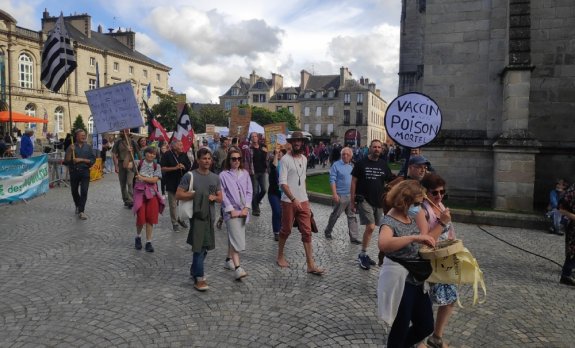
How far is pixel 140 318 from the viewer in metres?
4.55

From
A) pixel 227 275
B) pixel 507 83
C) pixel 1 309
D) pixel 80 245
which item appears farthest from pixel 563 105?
pixel 1 309

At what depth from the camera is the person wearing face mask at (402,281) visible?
3352mm

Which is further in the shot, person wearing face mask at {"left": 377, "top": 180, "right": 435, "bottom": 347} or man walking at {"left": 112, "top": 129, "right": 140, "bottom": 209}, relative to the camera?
man walking at {"left": 112, "top": 129, "right": 140, "bottom": 209}

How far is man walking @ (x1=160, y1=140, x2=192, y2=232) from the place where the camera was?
912 cm

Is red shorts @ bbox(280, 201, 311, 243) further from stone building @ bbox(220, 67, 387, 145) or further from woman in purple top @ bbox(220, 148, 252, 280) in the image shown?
stone building @ bbox(220, 67, 387, 145)

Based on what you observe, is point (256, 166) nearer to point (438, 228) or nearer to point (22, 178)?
point (22, 178)

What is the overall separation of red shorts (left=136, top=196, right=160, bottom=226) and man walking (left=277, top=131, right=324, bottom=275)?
2.23 m

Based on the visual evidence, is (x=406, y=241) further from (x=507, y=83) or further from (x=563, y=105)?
(x=563, y=105)

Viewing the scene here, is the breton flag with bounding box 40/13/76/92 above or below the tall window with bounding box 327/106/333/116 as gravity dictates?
below

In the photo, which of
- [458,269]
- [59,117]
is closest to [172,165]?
[458,269]

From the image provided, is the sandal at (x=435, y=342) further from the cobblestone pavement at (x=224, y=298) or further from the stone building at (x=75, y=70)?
the stone building at (x=75, y=70)

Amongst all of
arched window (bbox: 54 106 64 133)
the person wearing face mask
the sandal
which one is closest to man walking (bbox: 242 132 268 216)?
the sandal

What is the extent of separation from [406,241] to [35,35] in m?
61.3

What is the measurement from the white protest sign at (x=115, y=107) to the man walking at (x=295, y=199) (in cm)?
382
